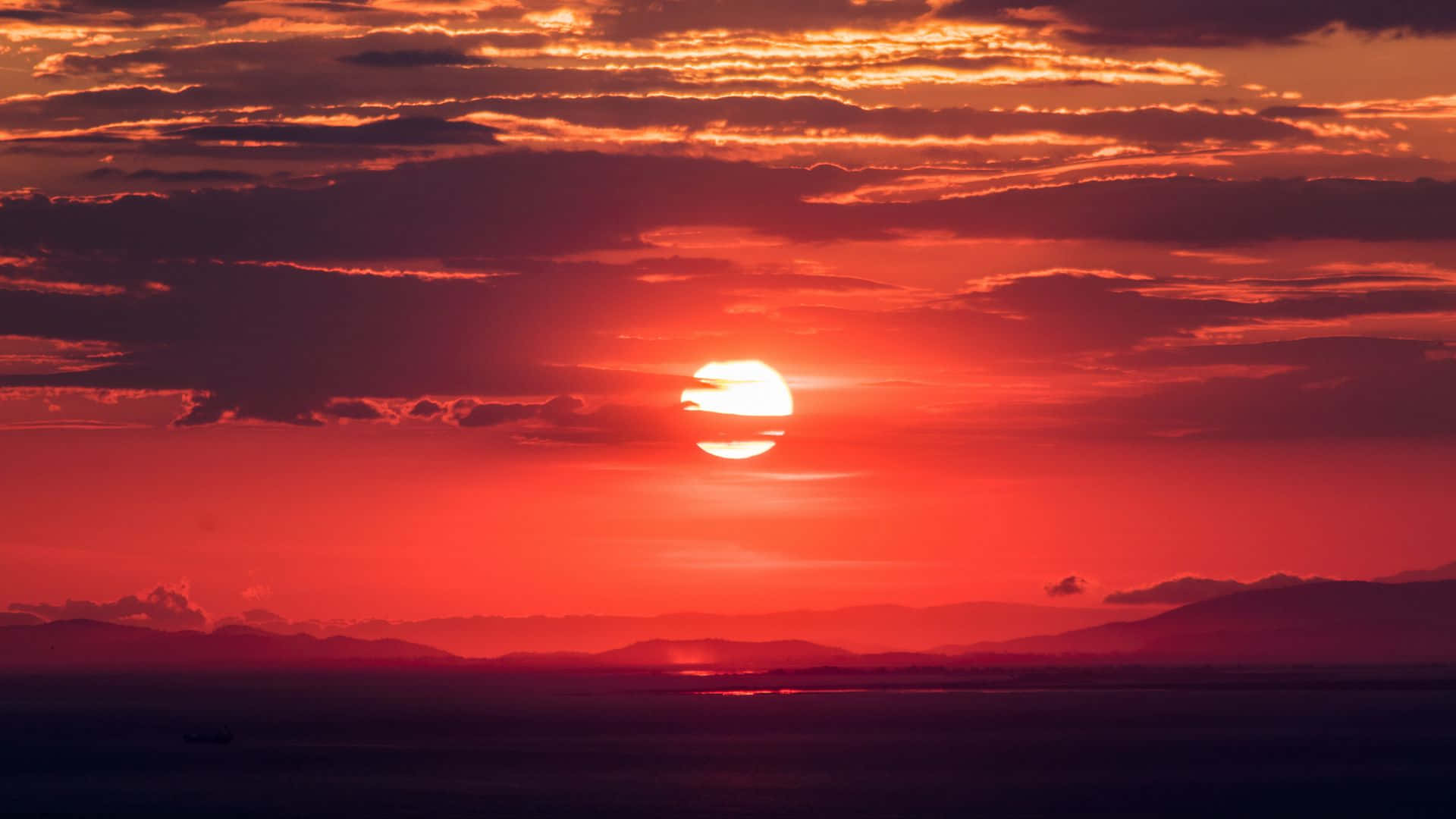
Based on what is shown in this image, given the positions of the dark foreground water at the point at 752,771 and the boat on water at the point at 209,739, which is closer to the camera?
the dark foreground water at the point at 752,771

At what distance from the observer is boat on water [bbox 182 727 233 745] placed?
541ft

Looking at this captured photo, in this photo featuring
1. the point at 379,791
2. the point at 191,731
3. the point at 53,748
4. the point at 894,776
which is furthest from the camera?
the point at 191,731

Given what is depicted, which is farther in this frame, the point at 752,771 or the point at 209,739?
the point at 209,739

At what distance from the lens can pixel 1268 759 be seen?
13575 cm

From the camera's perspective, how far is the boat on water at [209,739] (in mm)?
164750

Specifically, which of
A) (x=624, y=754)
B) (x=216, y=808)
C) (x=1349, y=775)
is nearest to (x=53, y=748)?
(x=624, y=754)

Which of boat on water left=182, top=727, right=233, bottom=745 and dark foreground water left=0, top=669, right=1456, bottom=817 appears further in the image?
boat on water left=182, top=727, right=233, bottom=745

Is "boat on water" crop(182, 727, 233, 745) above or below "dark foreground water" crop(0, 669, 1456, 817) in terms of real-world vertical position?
above

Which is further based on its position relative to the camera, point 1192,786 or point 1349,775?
point 1349,775

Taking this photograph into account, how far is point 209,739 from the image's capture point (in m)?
168

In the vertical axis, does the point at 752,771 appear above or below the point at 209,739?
below

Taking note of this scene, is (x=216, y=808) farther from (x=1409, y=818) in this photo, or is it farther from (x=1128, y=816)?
(x=1409, y=818)

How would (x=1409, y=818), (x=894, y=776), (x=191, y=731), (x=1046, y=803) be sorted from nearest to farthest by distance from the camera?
(x=1409, y=818) < (x=1046, y=803) < (x=894, y=776) < (x=191, y=731)

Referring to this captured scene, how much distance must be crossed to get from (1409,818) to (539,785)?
161 ft
